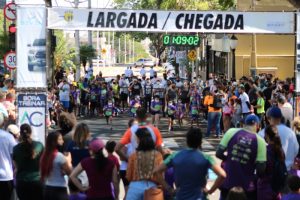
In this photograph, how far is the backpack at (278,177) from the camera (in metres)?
Result: 8.82

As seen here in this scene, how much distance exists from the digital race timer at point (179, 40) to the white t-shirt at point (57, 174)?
14774mm

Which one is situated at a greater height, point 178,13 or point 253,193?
point 178,13

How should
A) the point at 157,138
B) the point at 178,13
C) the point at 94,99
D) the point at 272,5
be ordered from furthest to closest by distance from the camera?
the point at 272,5
the point at 94,99
the point at 178,13
the point at 157,138

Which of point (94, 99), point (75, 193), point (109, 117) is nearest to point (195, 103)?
point (109, 117)

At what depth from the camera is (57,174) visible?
854cm

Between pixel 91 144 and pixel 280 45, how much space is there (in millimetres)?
28715

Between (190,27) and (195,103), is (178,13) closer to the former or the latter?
(190,27)

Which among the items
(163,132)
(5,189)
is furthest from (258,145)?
(163,132)

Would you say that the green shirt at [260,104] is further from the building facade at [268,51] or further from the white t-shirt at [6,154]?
the building facade at [268,51]

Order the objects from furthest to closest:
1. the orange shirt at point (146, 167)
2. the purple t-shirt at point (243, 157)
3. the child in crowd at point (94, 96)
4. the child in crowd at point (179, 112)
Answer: the child in crowd at point (94, 96)
the child in crowd at point (179, 112)
the purple t-shirt at point (243, 157)
the orange shirt at point (146, 167)

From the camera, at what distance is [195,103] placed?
2372cm

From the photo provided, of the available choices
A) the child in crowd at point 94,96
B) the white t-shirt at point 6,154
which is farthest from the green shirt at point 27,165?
the child in crowd at point 94,96

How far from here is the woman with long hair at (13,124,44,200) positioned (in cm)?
895

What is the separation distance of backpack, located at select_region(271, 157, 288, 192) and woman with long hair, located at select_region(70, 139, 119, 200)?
83.1 inches
